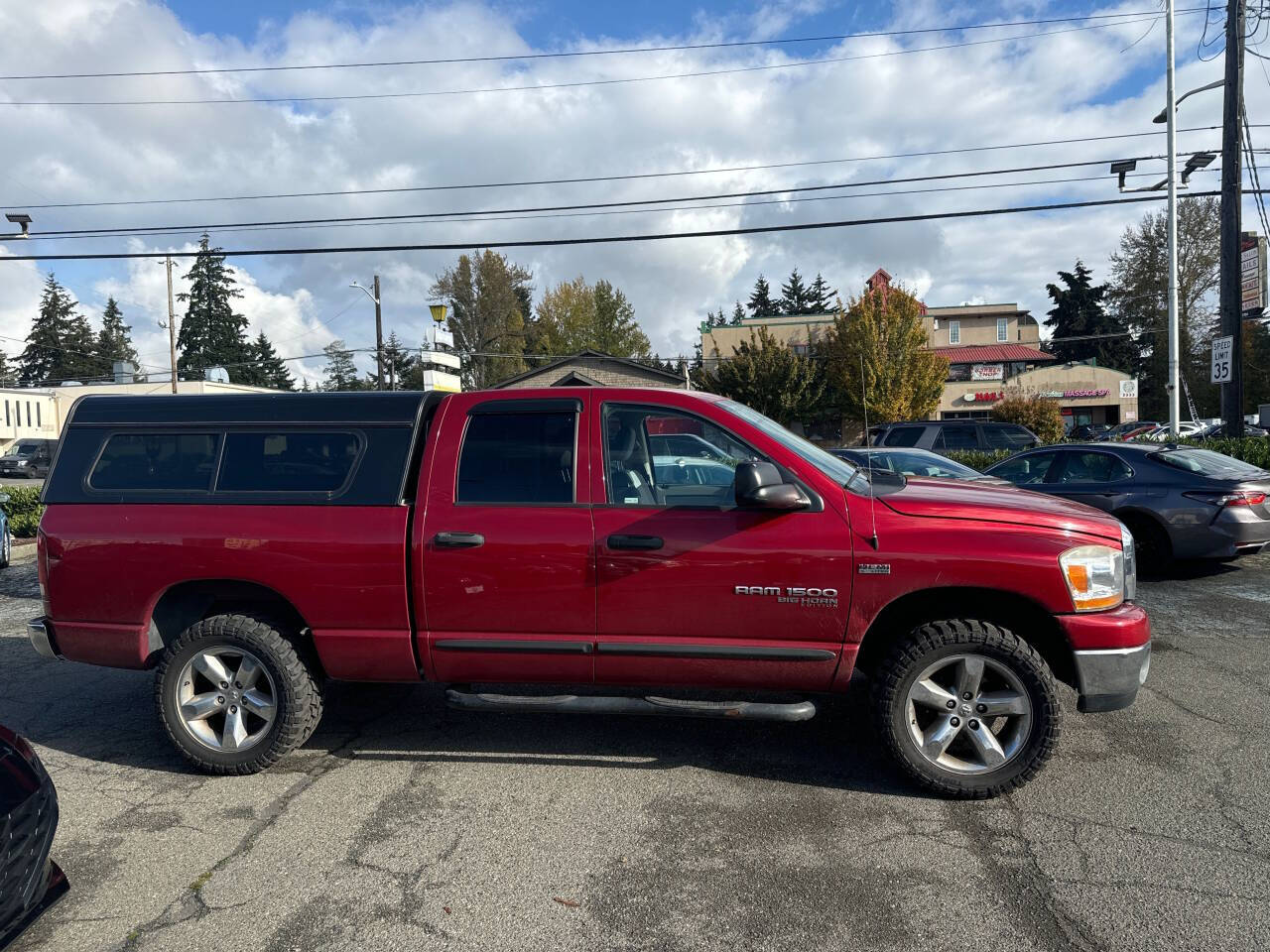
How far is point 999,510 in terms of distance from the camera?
12.4ft

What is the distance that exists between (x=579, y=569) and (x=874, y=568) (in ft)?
4.41

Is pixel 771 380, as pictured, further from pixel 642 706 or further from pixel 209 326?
pixel 209 326

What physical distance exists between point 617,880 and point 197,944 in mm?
1462

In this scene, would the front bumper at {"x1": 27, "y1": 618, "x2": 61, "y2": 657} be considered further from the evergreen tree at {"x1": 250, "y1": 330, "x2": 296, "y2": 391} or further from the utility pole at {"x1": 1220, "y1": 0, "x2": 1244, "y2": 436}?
the evergreen tree at {"x1": 250, "y1": 330, "x2": 296, "y2": 391}

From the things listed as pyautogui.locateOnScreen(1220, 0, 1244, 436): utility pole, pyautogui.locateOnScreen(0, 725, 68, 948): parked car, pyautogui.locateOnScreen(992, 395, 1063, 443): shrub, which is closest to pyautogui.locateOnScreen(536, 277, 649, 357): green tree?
pyautogui.locateOnScreen(992, 395, 1063, 443): shrub

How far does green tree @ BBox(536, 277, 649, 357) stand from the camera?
198 ft

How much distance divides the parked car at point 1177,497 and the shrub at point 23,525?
15287 mm

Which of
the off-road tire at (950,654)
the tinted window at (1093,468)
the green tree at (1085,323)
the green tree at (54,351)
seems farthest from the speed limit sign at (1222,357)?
the green tree at (54,351)

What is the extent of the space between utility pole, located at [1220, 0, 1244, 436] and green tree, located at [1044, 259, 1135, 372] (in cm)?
5647

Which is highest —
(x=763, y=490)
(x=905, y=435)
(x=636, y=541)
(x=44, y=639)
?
(x=905, y=435)

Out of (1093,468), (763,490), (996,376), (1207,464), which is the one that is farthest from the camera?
(996,376)

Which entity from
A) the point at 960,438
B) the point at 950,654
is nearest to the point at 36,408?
the point at 960,438

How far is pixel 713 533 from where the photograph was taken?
3.80 m

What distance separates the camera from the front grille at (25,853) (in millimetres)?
2516
